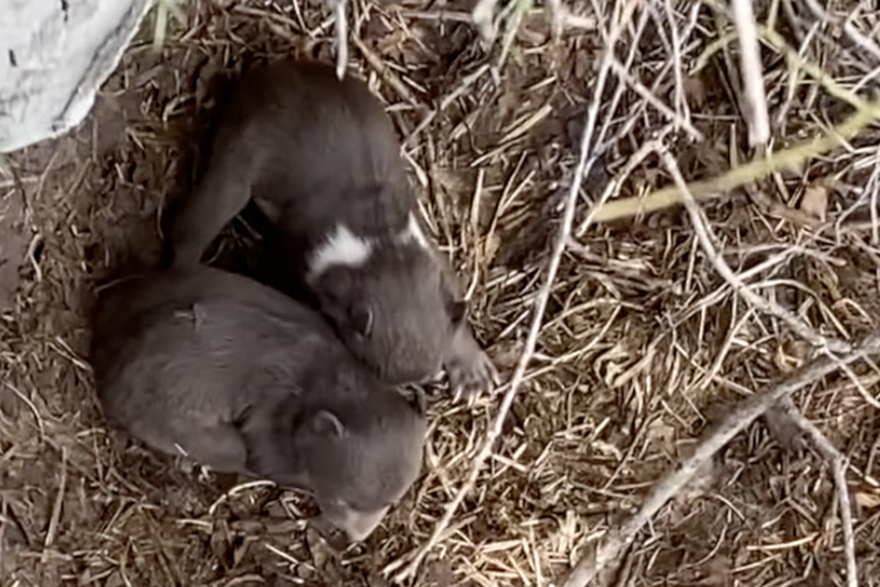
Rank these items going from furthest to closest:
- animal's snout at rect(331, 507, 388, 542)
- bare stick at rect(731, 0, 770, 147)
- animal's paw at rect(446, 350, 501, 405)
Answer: animal's paw at rect(446, 350, 501, 405)
animal's snout at rect(331, 507, 388, 542)
bare stick at rect(731, 0, 770, 147)

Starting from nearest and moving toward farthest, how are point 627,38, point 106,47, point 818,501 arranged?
point 106,47 → point 627,38 → point 818,501

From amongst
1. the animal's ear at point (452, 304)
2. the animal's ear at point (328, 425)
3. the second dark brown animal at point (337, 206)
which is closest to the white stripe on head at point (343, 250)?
the second dark brown animal at point (337, 206)

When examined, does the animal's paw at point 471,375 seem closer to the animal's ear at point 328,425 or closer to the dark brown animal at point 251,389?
the dark brown animal at point 251,389

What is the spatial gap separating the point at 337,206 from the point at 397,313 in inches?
9.3

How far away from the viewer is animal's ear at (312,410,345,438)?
2842 mm

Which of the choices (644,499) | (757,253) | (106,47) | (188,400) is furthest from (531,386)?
(106,47)

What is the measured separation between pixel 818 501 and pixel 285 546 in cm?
112

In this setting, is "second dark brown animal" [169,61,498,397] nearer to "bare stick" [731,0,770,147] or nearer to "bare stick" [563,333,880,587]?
"bare stick" [563,333,880,587]

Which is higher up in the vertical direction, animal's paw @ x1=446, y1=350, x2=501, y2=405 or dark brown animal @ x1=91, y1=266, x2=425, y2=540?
dark brown animal @ x1=91, y1=266, x2=425, y2=540

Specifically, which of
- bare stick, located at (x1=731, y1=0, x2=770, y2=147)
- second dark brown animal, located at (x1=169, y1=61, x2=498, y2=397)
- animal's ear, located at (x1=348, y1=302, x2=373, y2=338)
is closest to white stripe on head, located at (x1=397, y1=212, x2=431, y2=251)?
second dark brown animal, located at (x1=169, y1=61, x2=498, y2=397)

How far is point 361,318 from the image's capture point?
2898 millimetres

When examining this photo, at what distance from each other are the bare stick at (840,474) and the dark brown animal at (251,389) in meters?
0.85

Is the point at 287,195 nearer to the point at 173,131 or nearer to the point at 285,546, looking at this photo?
the point at 173,131

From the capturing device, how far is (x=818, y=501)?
3410 millimetres
